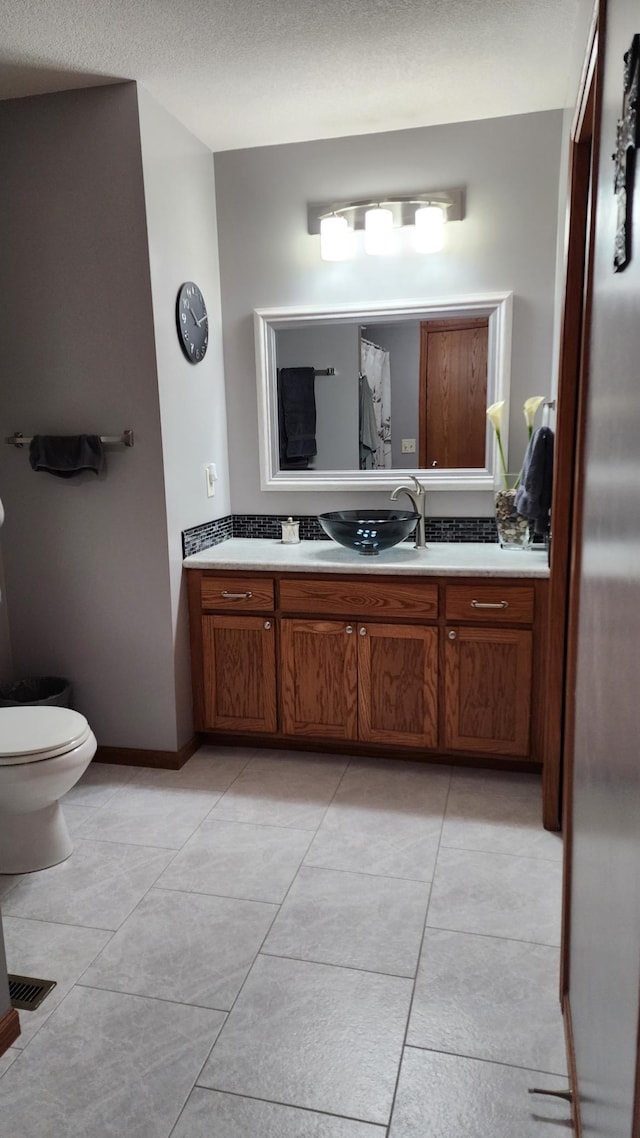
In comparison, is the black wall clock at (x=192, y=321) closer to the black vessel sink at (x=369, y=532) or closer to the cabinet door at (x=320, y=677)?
the black vessel sink at (x=369, y=532)

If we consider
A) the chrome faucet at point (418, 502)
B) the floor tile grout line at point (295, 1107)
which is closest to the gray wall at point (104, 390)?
the chrome faucet at point (418, 502)

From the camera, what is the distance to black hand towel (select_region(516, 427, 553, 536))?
248 centimetres

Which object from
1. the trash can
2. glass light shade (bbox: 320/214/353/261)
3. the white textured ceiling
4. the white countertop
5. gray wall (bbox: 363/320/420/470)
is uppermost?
the white textured ceiling

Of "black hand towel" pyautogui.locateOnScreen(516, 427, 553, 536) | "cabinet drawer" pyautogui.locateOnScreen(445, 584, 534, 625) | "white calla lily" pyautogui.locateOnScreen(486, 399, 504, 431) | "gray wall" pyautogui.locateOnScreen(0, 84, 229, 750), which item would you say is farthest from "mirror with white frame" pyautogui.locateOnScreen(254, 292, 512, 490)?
"cabinet drawer" pyautogui.locateOnScreen(445, 584, 534, 625)

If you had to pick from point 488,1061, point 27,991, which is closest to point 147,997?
point 27,991

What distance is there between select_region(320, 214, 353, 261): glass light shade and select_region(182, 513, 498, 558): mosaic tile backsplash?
3.66ft

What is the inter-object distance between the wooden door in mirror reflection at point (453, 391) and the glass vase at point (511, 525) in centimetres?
26

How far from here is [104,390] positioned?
2691 millimetres

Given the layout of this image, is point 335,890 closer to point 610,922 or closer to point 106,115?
point 610,922

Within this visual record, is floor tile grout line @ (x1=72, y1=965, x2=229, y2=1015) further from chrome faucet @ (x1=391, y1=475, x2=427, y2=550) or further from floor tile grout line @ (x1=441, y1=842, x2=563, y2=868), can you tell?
chrome faucet @ (x1=391, y1=475, x2=427, y2=550)

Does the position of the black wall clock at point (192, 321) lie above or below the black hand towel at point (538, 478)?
above

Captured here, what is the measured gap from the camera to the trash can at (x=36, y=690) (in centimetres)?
285

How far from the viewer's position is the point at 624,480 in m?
0.87

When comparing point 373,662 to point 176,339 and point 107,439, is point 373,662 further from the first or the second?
point 176,339
